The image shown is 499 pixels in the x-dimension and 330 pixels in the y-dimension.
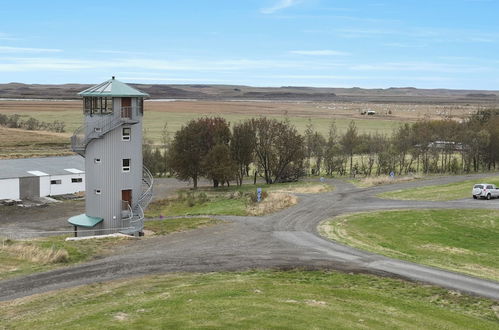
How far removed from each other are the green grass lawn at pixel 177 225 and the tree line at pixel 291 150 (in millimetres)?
23937

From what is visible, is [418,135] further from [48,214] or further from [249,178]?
[48,214]

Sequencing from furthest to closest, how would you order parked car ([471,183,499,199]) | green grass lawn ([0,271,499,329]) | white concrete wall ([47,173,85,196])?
white concrete wall ([47,173,85,196]) → parked car ([471,183,499,199]) → green grass lawn ([0,271,499,329])

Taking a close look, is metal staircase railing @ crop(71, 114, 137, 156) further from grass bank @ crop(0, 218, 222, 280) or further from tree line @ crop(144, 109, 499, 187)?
tree line @ crop(144, 109, 499, 187)

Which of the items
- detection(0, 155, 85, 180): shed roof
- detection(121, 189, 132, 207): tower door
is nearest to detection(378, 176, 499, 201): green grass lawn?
detection(121, 189, 132, 207): tower door

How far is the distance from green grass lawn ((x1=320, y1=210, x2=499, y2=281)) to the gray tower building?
13.2m

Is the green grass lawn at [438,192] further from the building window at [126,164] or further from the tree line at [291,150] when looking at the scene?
the building window at [126,164]

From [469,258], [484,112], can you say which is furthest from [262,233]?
[484,112]

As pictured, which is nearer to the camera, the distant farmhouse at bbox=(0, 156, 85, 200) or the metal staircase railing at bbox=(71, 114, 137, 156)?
the metal staircase railing at bbox=(71, 114, 137, 156)

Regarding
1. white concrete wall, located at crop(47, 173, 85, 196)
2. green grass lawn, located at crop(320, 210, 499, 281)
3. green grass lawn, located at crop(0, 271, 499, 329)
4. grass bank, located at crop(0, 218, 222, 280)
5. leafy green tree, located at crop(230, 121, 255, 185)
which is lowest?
white concrete wall, located at crop(47, 173, 85, 196)

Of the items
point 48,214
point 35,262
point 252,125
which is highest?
point 252,125

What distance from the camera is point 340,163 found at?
82.4m

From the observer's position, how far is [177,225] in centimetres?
3684

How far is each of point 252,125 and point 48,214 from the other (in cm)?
2776

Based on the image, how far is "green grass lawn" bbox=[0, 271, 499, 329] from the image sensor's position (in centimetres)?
1703
